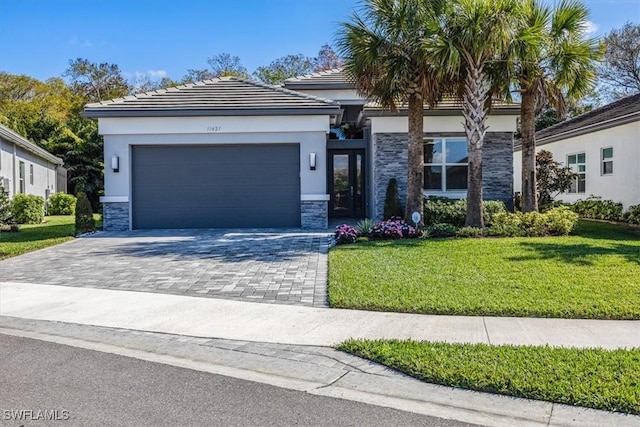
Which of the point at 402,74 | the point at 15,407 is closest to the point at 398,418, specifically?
the point at 15,407

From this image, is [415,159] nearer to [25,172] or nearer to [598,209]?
[598,209]

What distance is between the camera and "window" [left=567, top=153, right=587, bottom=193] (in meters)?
21.4

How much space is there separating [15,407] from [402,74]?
12436 mm

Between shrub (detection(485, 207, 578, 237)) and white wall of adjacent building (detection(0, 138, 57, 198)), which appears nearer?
shrub (detection(485, 207, 578, 237))

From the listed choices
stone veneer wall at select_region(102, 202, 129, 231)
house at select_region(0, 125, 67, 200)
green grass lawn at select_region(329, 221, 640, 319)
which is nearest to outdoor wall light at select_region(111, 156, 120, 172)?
stone veneer wall at select_region(102, 202, 129, 231)

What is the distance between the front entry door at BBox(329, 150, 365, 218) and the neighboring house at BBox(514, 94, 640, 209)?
910 centimetres

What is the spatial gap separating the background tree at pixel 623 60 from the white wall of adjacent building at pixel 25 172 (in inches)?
1435

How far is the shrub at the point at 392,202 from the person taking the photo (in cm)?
1645

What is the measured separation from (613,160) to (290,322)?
17.0 metres

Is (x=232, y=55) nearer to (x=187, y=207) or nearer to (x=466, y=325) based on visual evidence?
(x=187, y=207)

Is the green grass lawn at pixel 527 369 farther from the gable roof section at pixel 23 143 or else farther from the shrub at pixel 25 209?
the gable roof section at pixel 23 143

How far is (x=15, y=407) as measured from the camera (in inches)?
160

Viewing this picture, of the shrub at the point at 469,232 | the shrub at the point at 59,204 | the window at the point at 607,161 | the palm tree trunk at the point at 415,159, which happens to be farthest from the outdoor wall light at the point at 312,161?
the shrub at the point at 59,204

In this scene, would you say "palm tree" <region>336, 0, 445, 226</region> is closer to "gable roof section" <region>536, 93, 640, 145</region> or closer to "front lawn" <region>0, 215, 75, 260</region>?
"gable roof section" <region>536, 93, 640, 145</region>
